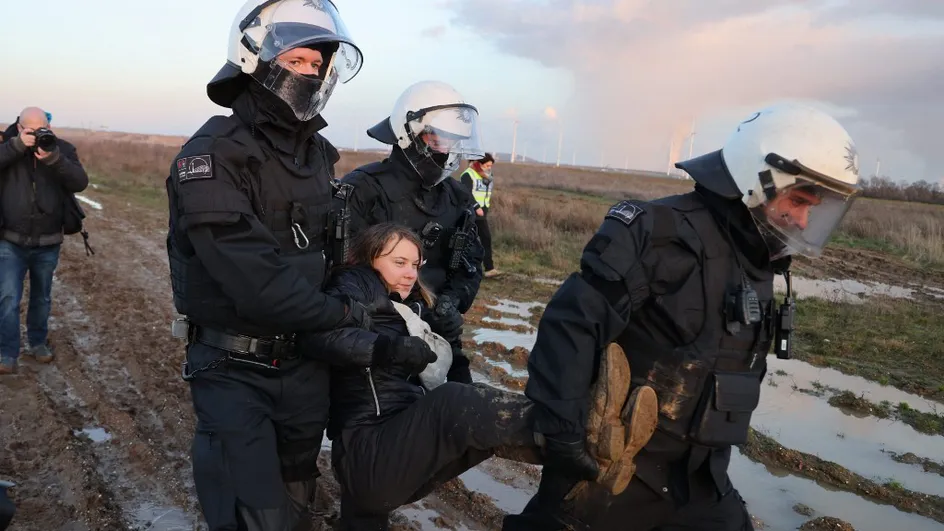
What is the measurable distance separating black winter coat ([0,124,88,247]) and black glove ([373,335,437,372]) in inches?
181

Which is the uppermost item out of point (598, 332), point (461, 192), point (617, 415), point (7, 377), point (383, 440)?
point (461, 192)

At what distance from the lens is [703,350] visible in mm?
2572

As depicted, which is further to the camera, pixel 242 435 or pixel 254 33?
pixel 254 33

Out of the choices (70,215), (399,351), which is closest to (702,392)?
(399,351)

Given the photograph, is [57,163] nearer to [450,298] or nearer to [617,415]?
[450,298]

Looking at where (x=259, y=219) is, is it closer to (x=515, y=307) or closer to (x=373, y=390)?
(x=373, y=390)

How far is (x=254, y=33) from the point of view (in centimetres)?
273

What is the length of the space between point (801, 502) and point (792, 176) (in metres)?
2.70

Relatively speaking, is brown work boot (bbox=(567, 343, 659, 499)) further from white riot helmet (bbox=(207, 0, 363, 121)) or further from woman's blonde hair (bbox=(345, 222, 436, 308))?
white riot helmet (bbox=(207, 0, 363, 121))

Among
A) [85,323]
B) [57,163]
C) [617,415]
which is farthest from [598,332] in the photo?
[85,323]

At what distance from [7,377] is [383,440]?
4569 millimetres

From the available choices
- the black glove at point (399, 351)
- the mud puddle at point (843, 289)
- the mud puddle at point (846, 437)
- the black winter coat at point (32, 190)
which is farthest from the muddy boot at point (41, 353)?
the mud puddle at point (843, 289)

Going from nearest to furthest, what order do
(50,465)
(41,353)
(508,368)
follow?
(50,465) < (41,353) < (508,368)

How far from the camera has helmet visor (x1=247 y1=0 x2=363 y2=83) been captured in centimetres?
271
